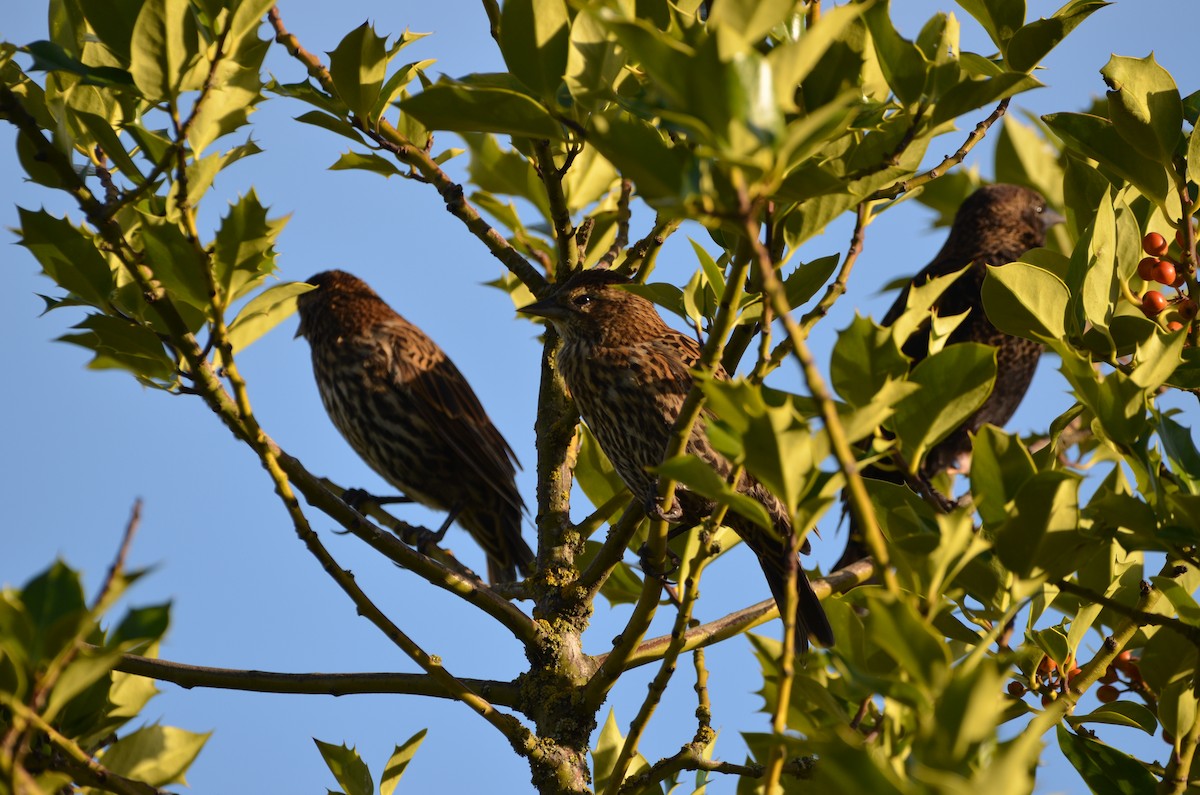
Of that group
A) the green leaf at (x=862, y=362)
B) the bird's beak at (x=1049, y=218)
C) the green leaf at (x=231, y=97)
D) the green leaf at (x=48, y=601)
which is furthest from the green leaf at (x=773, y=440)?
the bird's beak at (x=1049, y=218)

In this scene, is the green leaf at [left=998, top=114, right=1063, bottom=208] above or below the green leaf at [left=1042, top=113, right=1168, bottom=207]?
above

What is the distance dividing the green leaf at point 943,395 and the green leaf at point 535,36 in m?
0.64

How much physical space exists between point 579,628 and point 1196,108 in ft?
5.18

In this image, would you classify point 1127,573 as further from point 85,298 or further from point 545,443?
point 85,298

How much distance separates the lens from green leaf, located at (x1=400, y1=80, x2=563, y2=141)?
1.69 m

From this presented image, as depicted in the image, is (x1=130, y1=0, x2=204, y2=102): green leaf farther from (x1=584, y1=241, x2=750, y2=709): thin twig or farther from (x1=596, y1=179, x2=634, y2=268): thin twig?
(x1=596, y1=179, x2=634, y2=268): thin twig

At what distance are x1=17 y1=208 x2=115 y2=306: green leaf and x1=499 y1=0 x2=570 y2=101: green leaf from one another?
0.75m

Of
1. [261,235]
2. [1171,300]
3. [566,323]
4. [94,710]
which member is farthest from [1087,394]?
[566,323]

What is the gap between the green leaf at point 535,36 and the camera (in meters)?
1.71

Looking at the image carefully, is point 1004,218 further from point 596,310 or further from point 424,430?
point 596,310

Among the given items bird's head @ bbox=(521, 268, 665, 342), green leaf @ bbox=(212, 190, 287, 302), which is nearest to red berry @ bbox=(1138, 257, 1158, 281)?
bird's head @ bbox=(521, 268, 665, 342)

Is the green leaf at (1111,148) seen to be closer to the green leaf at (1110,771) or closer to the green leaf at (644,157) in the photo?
the green leaf at (1110,771)

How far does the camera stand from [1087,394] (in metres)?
1.76

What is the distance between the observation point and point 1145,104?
6.74ft
